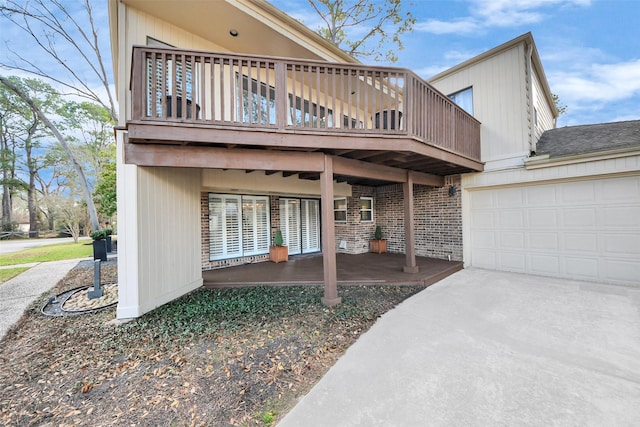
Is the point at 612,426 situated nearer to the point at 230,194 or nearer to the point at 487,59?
the point at 230,194

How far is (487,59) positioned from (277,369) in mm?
8790

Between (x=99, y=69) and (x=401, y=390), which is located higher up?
(x=99, y=69)

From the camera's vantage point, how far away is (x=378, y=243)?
29.6ft

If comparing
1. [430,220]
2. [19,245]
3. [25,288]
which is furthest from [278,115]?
[19,245]

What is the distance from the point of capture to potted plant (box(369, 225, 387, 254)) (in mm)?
9008

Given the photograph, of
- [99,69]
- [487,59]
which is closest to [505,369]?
[487,59]

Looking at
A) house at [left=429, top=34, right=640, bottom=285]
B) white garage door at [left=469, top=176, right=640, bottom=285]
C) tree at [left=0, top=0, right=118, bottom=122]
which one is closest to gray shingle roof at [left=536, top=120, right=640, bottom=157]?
house at [left=429, top=34, right=640, bottom=285]

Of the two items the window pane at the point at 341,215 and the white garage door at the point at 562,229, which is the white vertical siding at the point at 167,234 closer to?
the window pane at the point at 341,215

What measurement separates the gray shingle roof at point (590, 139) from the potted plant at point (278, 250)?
714 centimetres

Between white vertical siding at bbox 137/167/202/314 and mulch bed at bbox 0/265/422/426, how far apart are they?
0.37 meters

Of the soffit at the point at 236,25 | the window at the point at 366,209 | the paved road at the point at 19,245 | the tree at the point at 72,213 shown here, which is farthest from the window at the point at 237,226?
the tree at the point at 72,213

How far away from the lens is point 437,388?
7.80 ft

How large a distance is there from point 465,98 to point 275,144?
21.8 feet

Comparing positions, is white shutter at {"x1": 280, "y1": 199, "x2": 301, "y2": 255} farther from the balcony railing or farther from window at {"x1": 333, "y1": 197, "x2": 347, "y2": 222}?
the balcony railing
